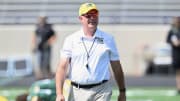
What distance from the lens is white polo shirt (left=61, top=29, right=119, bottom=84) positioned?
23.3ft

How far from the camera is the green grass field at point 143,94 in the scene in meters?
14.4

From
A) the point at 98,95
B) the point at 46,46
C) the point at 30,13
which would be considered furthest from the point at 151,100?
the point at 30,13

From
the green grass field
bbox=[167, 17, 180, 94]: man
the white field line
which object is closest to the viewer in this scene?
the green grass field

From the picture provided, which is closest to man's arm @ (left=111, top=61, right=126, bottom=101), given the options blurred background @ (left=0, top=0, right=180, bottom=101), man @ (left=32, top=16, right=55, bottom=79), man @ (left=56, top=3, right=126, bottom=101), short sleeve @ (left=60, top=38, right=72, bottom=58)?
man @ (left=56, top=3, right=126, bottom=101)

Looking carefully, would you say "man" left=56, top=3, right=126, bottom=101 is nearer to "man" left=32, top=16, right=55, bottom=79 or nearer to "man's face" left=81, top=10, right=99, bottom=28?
"man's face" left=81, top=10, right=99, bottom=28

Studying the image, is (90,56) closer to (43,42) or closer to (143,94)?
(143,94)

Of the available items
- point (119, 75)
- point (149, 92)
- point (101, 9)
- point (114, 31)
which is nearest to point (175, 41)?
point (149, 92)

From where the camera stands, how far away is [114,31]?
2291 centimetres

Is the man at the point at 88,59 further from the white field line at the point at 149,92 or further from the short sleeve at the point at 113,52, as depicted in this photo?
the white field line at the point at 149,92

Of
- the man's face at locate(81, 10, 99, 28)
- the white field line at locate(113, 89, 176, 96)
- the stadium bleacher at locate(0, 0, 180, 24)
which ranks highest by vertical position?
the man's face at locate(81, 10, 99, 28)

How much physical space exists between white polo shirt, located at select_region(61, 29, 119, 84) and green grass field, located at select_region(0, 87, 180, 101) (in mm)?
6737

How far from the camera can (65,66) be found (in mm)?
7148

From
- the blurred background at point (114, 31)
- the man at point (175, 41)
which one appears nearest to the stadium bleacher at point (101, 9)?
the blurred background at point (114, 31)

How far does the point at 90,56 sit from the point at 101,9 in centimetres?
1757
